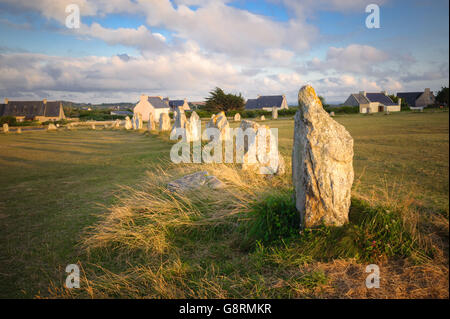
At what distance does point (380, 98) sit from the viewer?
54156mm

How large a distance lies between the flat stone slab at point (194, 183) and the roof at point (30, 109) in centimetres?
6544

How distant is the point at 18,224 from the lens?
5547 millimetres

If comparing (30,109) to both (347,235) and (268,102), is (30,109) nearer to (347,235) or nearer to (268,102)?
(268,102)

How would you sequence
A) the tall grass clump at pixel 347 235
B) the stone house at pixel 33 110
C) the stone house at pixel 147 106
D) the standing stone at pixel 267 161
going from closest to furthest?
the tall grass clump at pixel 347 235 → the standing stone at pixel 267 161 → the stone house at pixel 33 110 → the stone house at pixel 147 106

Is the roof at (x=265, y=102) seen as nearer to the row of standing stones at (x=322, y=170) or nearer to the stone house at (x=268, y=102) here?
the stone house at (x=268, y=102)

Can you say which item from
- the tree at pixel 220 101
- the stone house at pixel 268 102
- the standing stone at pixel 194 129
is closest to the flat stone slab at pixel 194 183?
the standing stone at pixel 194 129

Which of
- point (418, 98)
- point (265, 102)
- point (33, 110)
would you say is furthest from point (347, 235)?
point (418, 98)

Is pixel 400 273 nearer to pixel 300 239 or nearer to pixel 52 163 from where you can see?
pixel 300 239

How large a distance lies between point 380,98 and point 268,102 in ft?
84.2

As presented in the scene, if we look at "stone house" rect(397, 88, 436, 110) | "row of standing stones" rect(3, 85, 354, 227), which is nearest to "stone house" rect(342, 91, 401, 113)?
"stone house" rect(397, 88, 436, 110)

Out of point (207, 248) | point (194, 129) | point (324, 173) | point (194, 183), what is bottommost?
point (207, 248)

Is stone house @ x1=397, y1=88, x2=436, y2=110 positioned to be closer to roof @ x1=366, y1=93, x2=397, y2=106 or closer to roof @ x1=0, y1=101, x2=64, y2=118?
roof @ x1=366, y1=93, x2=397, y2=106

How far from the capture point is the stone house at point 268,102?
6631 centimetres
